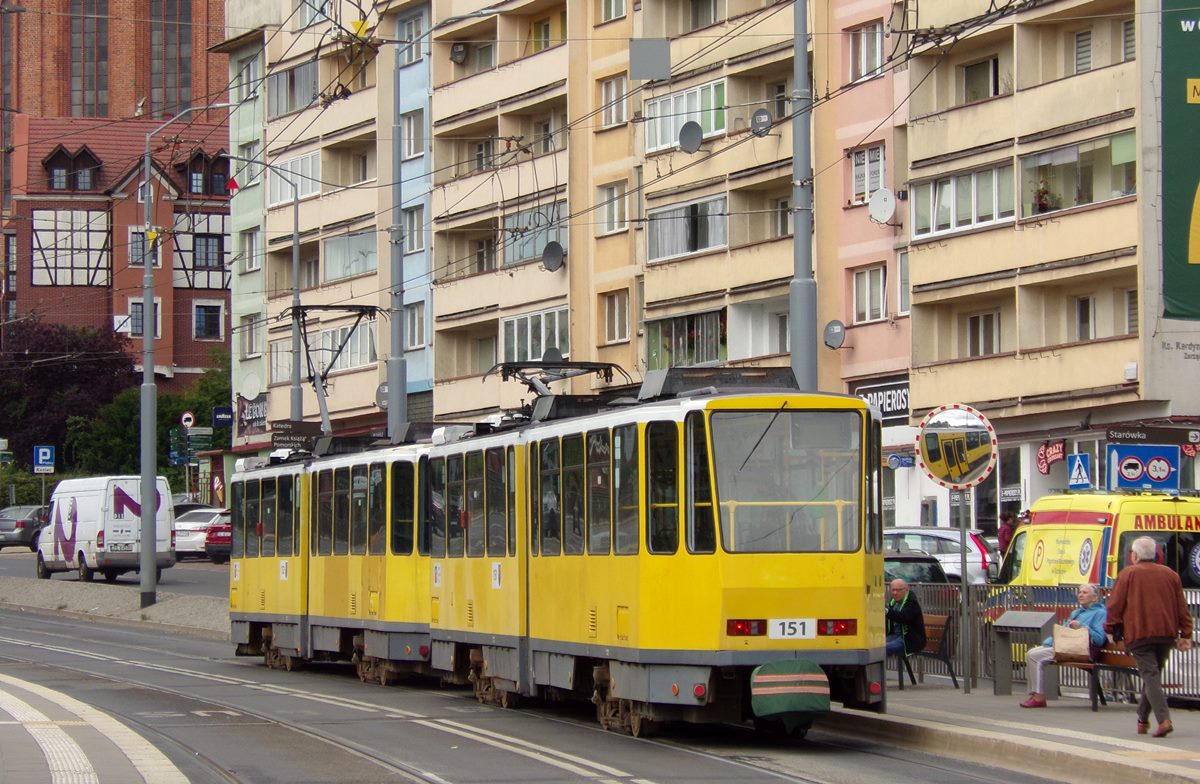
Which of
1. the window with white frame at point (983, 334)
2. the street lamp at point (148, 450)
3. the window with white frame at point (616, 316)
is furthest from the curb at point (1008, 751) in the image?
the window with white frame at point (616, 316)

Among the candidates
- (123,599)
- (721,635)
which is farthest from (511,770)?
(123,599)

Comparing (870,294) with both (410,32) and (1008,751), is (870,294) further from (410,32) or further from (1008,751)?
(1008,751)

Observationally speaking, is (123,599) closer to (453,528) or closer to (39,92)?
(453,528)

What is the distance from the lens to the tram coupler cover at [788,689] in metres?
15.4

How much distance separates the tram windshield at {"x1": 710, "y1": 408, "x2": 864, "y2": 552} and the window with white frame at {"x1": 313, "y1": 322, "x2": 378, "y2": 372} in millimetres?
46031

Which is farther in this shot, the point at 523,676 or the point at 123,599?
the point at 123,599

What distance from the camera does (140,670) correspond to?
26859 mm

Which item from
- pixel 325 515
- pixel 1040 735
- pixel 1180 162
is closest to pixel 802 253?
pixel 1040 735

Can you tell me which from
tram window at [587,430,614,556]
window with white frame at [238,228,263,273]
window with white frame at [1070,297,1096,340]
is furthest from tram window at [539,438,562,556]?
window with white frame at [238,228,263,273]

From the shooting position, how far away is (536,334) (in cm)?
5462

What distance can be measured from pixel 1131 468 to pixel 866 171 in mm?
21181

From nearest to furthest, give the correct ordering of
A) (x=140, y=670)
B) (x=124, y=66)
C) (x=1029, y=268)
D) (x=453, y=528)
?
1. (x=453, y=528)
2. (x=140, y=670)
3. (x=1029, y=268)
4. (x=124, y=66)

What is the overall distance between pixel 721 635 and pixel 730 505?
3.28 ft

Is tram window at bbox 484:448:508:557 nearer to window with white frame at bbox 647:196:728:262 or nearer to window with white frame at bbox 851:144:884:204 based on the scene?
window with white frame at bbox 851:144:884:204
